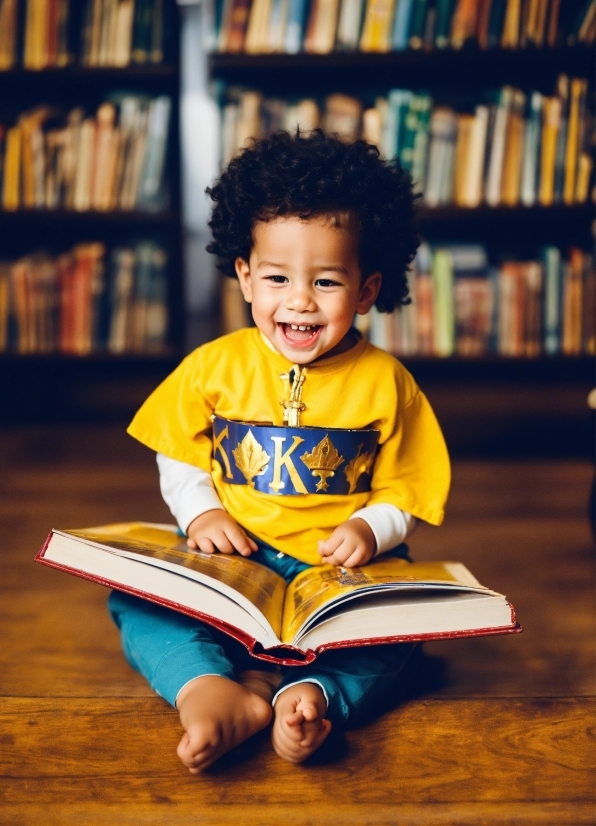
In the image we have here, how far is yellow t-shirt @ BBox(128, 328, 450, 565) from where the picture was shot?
0.98 metres

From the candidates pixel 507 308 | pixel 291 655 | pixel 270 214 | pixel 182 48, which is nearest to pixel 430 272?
pixel 507 308

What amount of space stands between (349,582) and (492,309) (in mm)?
1464

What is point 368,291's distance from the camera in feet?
3.29

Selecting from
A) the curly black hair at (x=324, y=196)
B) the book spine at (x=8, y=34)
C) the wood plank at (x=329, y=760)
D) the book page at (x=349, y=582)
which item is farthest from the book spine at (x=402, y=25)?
the wood plank at (x=329, y=760)

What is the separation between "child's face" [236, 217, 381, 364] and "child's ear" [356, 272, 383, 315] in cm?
3

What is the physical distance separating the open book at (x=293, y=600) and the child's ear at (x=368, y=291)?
30 cm

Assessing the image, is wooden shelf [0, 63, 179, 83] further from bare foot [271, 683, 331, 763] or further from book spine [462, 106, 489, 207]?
bare foot [271, 683, 331, 763]

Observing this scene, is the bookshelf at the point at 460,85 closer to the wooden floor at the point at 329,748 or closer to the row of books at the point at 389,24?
the row of books at the point at 389,24

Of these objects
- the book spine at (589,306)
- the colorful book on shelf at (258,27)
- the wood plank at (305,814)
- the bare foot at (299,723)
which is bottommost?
the wood plank at (305,814)

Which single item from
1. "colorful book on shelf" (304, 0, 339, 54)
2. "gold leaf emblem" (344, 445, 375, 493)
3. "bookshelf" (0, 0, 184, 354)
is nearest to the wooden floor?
"gold leaf emblem" (344, 445, 375, 493)

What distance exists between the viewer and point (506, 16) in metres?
2.01

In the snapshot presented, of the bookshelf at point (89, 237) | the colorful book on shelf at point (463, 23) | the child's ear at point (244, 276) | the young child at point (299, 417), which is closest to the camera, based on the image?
the young child at point (299, 417)

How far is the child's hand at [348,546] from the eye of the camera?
0.92 meters

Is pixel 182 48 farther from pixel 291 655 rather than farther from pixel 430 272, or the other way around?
pixel 291 655
